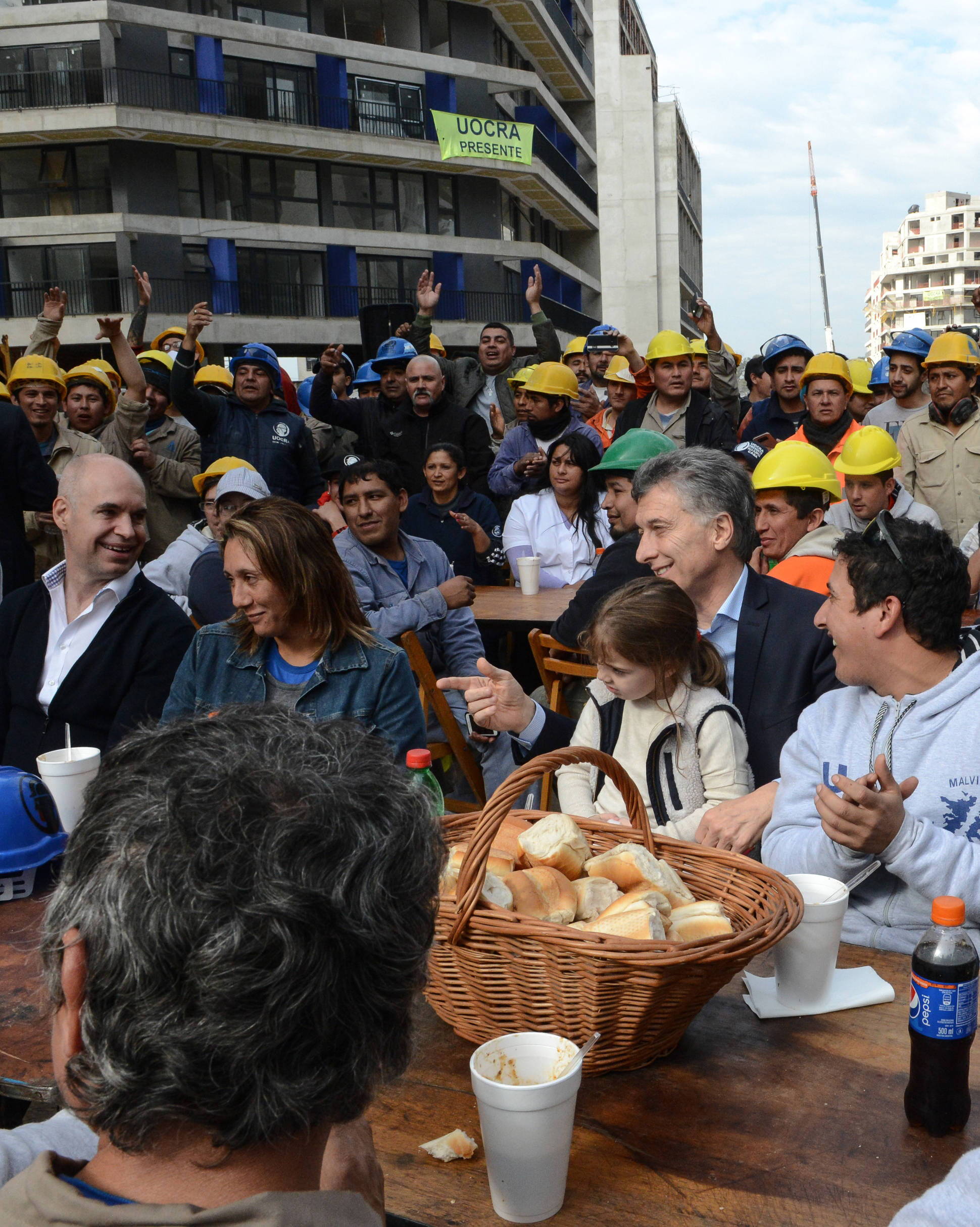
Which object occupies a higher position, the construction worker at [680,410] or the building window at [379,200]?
the building window at [379,200]

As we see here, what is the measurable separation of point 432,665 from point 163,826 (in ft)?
12.4

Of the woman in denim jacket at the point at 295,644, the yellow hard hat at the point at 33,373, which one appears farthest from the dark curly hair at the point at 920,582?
the yellow hard hat at the point at 33,373

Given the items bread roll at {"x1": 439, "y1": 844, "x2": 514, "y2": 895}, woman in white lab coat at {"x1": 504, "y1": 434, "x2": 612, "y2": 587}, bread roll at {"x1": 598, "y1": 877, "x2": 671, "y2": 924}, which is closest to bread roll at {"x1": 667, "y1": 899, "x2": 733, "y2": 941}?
bread roll at {"x1": 598, "y1": 877, "x2": 671, "y2": 924}

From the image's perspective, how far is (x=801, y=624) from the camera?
9.85ft

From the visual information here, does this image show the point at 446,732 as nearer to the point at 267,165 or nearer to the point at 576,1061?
the point at 576,1061

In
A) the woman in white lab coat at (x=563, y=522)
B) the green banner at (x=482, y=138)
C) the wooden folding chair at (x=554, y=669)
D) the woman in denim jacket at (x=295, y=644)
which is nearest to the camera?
the woman in denim jacket at (x=295, y=644)

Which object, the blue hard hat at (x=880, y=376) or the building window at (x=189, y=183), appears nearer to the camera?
the blue hard hat at (x=880, y=376)

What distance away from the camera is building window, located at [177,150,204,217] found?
29578 millimetres

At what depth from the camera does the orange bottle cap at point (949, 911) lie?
1402mm

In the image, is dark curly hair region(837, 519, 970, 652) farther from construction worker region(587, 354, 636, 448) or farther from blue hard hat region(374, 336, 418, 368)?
construction worker region(587, 354, 636, 448)

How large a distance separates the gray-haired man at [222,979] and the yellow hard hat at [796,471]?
3718mm

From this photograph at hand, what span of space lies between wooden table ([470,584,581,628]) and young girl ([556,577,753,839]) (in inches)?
76.9

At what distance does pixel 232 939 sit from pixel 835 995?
121 cm

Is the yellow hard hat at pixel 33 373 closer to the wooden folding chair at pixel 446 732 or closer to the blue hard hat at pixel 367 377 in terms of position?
the blue hard hat at pixel 367 377
